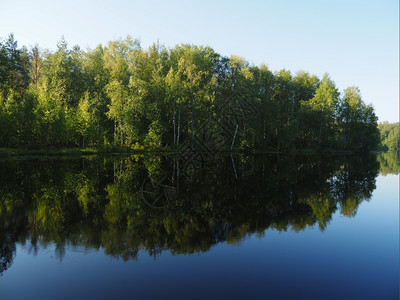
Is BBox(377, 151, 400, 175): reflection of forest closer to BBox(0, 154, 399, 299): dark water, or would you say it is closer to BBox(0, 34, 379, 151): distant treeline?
BBox(0, 34, 379, 151): distant treeline

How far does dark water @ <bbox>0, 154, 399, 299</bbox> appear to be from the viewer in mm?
5422

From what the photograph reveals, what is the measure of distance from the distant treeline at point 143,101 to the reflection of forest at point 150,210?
19.6 m

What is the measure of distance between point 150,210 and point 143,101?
3537 cm

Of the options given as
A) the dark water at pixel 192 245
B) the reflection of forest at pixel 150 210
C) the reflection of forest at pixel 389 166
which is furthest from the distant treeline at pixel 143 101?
the dark water at pixel 192 245

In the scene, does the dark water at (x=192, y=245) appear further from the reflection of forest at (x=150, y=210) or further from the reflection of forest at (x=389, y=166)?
the reflection of forest at (x=389, y=166)

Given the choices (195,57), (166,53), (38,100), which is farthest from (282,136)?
(38,100)

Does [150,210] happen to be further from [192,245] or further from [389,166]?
[389,166]

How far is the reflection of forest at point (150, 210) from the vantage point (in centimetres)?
780

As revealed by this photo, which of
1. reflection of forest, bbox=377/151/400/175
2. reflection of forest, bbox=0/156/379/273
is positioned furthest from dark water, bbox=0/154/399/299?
reflection of forest, bbox=377/151/400/175

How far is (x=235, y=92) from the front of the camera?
53594mm

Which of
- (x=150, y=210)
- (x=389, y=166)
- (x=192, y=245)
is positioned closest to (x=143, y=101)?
(x=150, y=210)

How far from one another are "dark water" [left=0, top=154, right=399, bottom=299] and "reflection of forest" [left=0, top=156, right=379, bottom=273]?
54mm

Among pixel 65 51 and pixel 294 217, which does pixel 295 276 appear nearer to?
pixel 294 217

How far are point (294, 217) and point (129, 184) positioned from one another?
1042cm
